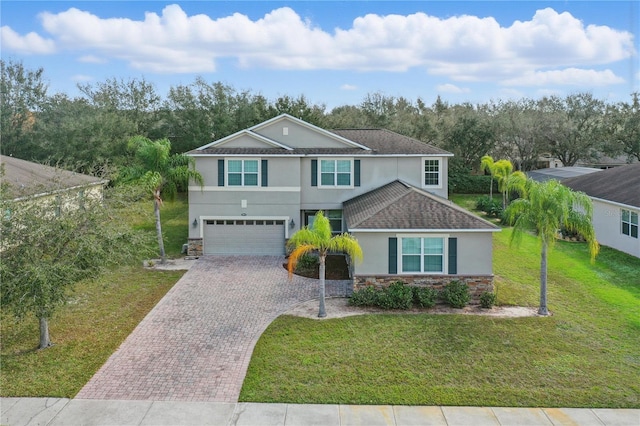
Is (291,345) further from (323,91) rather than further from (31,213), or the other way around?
(323,91)

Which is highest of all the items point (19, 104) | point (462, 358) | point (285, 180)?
point (19, 104)

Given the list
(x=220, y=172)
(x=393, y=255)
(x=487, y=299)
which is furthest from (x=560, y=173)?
(x=220, y=172)

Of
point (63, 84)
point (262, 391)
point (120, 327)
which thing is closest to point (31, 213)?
point (120, 327)

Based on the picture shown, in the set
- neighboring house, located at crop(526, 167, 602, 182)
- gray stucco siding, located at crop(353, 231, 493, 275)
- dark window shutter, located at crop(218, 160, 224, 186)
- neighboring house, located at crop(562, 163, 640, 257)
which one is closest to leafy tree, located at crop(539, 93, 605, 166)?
neighboring house, located at crop(526, 167, 602, 182)

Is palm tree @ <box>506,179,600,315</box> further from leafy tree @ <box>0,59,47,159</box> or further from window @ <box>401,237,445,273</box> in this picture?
leafy tree @ <box>0,59,47,159</box>

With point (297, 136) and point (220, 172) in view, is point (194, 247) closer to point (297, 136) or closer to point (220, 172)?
point (220, 172)
